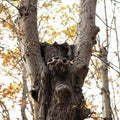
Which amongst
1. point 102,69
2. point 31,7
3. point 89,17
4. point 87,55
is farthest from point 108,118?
point 31,7

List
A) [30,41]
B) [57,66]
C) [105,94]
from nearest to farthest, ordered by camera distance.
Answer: [57,66] → [30,41] → [105,94]

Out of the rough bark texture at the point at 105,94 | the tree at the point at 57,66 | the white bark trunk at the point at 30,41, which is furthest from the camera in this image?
the rough bark texture at the point at 105,94

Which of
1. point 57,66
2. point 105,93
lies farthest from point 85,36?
point 105,93

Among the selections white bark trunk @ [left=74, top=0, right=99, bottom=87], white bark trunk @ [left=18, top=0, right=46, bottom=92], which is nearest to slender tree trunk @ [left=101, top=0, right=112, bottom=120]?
white bark trunk @ [left=74, top=0, right=99, bottom=87]

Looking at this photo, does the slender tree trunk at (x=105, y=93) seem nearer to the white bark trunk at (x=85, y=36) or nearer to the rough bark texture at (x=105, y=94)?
the rough bark texture at (x=105, y=94)

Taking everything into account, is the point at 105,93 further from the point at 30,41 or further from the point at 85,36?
the point at 30,41

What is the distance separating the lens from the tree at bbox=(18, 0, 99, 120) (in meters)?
2.32

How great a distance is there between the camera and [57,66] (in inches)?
94.9

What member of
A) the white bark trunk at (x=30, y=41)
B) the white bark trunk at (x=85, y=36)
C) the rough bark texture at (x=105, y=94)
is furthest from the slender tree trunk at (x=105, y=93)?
the white bark trunk at (x=30, y=41)

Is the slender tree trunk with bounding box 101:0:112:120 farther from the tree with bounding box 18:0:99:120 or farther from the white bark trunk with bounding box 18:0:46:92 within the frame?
the white bark trunk with bounding box 18:0:46:92

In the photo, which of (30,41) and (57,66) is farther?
(30,41)

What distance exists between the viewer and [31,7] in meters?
2.78

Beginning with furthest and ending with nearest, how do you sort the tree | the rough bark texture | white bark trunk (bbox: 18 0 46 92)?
the rough bark texture < white bark trunk (bbox: 18 0 46 92) < the tree

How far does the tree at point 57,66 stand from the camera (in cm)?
232
